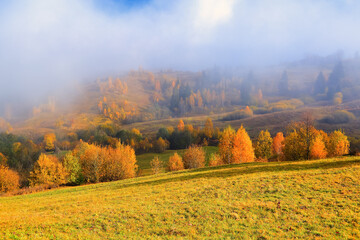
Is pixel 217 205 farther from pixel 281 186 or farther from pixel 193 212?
pixel 281 186

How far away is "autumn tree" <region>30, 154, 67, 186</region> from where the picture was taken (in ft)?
226

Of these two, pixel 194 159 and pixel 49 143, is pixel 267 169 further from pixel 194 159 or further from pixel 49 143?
pixel 49 143

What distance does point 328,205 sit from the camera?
17.7 meters

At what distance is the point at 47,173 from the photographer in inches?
2825

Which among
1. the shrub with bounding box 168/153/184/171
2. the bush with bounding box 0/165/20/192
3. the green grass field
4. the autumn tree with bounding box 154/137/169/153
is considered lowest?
the autumn tree with bounding box 154/137/169/153

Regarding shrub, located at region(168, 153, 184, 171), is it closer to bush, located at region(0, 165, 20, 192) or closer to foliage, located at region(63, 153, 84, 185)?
foliage, located at region(63, 153, 84, 185)

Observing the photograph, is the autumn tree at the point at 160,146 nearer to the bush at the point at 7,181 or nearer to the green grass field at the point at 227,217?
the bush at the point at 7,181

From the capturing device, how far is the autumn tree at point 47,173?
6900 centimetres

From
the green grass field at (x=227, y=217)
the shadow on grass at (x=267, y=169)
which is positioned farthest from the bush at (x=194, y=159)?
the green grass field at (x=227, y=217)

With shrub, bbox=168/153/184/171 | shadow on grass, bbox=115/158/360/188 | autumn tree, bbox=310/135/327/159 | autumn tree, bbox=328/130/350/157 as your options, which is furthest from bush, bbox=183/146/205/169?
autumn tree, bbox=328/130/350/157

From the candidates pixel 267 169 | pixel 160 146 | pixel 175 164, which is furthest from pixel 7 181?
pixel 160 146

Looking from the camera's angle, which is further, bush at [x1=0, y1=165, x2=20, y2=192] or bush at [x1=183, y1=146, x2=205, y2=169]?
bush at [x1=183, y1=146, x2=205, y2=169]

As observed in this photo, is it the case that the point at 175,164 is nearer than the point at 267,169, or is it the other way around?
the point at 267,169

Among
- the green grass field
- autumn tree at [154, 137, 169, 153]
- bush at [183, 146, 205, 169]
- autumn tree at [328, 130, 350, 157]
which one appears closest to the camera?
the green grass field
